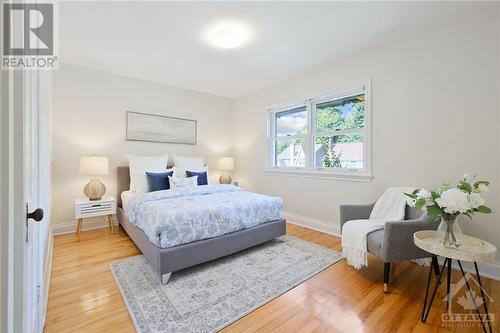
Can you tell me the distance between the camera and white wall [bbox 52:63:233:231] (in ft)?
10.4

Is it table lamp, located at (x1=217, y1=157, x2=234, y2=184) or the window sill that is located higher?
table lamp, located at (x1=217, y1=157, x2=234, y2=184)

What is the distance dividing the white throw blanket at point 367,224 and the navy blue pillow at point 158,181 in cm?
251

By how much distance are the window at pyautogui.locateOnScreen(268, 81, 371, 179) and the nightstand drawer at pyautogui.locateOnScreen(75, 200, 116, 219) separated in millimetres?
2679

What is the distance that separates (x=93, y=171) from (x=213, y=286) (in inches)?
92.8

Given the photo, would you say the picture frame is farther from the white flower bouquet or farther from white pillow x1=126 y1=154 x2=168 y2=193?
the white flower bouquet

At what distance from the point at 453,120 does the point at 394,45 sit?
3.67 feet

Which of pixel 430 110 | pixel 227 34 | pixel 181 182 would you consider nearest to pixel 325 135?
pixel 430 110

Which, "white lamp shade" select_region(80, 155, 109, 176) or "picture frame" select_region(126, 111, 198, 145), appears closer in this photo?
"white lamp shade" select_region(80, 155, 109, 176)

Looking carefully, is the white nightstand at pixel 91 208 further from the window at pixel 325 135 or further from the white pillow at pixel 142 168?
the window at pixel 325 135

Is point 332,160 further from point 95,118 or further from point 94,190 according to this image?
point 95,118

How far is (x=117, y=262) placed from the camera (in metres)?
2.37

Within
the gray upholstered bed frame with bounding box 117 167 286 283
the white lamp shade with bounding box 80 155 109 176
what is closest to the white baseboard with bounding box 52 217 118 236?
the gray upholstered bed frame with bounding box 117 167 286 283

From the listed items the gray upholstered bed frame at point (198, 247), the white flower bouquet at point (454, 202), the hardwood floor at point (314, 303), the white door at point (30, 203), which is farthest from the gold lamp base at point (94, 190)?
the white flower bouquet at point (454, 202)

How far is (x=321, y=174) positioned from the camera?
11.3 feet
